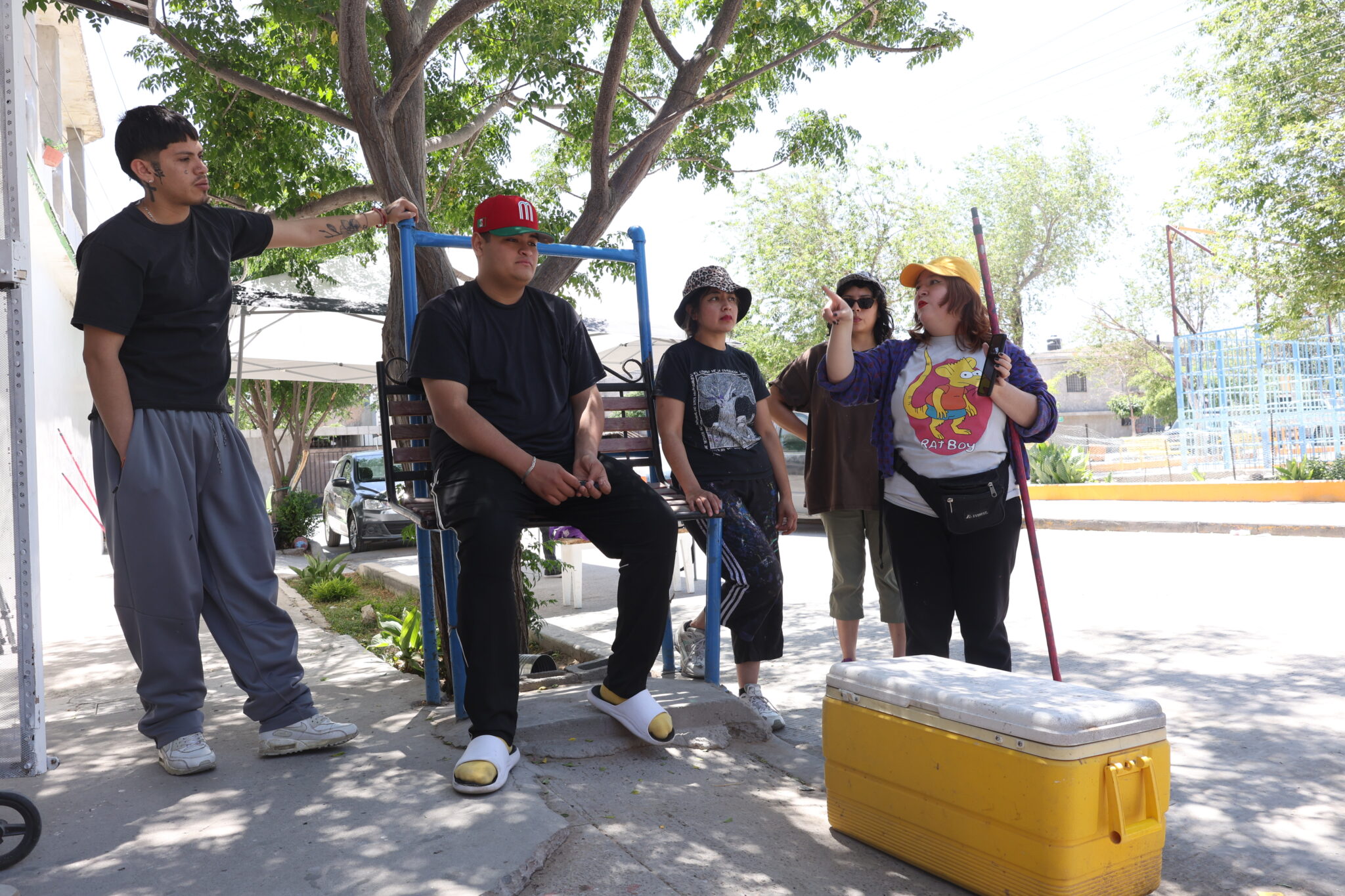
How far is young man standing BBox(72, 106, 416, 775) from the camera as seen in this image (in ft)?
10.2

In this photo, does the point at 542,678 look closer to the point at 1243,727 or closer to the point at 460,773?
the point at 460,773

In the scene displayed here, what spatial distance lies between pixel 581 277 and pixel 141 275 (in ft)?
18.0

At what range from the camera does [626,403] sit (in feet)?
14.7

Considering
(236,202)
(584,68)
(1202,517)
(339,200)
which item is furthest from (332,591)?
(1202,517)

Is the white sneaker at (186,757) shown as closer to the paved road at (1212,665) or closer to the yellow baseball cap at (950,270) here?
the paved road at (1212,665)

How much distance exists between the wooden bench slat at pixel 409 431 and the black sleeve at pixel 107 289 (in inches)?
40.5

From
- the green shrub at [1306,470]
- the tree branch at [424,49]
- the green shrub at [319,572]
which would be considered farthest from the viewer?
the green shrub at [1306,470]

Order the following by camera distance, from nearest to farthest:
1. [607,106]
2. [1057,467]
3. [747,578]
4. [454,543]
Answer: [454,543], [747,578], [607,106], [1057,467]

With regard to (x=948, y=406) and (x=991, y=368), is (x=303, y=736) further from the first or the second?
(x=991, y=368)

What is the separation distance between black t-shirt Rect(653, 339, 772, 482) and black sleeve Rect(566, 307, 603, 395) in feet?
1.32

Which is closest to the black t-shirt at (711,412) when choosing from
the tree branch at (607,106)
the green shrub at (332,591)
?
the tree branch at (607,106)

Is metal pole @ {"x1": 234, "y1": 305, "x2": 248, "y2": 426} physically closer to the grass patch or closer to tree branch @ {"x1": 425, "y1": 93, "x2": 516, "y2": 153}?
the grass patch

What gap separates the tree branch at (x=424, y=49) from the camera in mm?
4645

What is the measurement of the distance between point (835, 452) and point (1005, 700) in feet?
6.25
